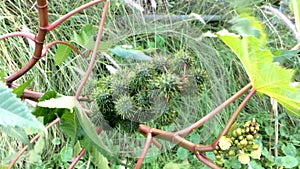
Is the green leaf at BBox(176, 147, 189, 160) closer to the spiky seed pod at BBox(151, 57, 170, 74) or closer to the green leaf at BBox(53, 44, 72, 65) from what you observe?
the green leaf at BBox(53, 44, 72, 65)

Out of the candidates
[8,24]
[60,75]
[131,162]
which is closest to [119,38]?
[131,162]

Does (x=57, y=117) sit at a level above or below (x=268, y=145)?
above

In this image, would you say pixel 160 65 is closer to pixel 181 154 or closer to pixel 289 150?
pixel 181 154

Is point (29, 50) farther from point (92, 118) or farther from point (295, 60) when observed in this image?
point (92, 118)

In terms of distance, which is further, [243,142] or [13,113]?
[243,142]

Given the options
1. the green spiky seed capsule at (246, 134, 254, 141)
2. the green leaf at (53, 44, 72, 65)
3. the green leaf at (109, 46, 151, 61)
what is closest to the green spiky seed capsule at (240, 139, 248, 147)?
the green spiky seed capsule at (246, 134, 254, 141)

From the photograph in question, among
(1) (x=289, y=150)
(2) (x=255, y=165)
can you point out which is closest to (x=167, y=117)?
(2) (x=255, y=165)

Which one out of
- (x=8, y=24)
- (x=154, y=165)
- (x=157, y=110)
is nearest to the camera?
(x=157, y=110)
